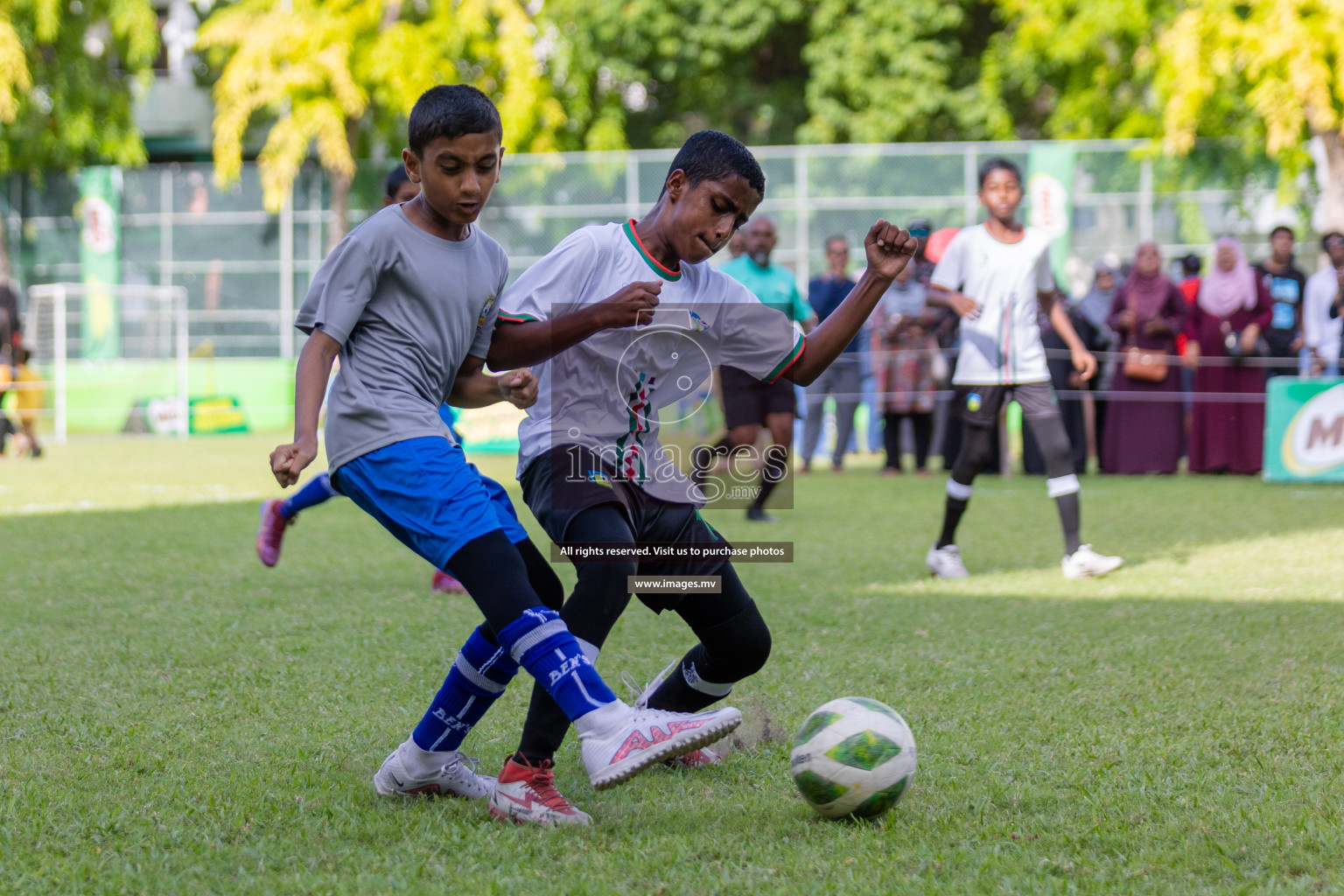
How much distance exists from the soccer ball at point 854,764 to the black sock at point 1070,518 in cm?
433

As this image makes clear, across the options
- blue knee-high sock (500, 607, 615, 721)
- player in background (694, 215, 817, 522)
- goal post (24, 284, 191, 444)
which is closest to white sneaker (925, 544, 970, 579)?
player in background (694, 215, 817, 522)

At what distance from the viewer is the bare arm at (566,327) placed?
10.6 feet

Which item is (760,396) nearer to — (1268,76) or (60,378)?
(1268,76)

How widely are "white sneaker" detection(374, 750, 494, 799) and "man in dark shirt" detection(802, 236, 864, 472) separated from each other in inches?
435

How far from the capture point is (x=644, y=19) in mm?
28234

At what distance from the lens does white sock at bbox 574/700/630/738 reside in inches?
121

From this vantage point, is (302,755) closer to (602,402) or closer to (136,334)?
(602,402)

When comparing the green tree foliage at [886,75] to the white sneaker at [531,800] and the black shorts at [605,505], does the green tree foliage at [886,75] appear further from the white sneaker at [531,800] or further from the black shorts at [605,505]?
the white sneaker at [531,800]

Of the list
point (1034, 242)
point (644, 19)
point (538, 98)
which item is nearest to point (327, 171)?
point (538, 98)

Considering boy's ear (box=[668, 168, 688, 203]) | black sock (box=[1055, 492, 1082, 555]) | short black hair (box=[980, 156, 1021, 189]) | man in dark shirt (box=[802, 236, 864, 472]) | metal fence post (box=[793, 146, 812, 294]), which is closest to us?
boy's ear (box=[668, 168, 688, 203])

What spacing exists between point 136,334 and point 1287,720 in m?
22.7

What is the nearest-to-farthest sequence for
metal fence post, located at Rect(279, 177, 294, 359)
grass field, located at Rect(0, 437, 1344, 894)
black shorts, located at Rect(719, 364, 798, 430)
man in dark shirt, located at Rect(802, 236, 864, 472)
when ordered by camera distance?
1. grass field, located at Rect(0, 437, 1344, 894)
2. black shorts, located at Rect(719, 364, 798, 430)
3. man in dark shirt, located at Rect(802, 236, 864, 472)
4. metal fence post, located at Rect(279, 177, 294, 359)

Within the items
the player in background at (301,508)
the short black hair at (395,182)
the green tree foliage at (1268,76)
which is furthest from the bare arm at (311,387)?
the green tree foliage at (1268,76)

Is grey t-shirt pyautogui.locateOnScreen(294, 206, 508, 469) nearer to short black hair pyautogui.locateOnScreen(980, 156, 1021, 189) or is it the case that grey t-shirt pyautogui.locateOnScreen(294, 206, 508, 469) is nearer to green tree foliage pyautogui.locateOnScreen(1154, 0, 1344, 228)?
short black hair pyautogui.locateOnScreen(980, 156, 1021, 189)
